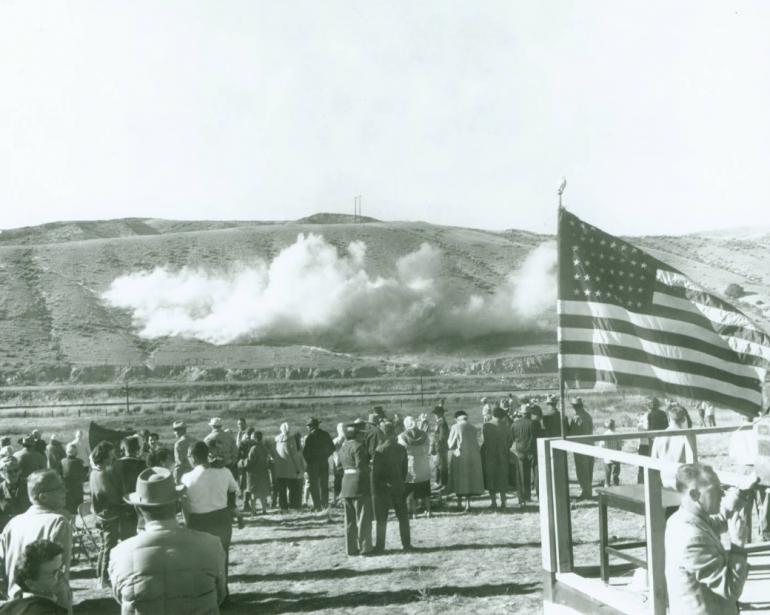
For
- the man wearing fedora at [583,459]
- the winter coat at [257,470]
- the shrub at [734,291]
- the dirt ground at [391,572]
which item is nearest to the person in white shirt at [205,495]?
the dirt ground at [391,572]

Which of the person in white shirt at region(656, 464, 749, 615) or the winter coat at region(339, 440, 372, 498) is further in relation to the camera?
the winter coat at region(339, 440, 372, 498)

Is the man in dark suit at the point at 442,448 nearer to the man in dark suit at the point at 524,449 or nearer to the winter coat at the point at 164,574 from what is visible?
the man in dark suit at the point at 524,449

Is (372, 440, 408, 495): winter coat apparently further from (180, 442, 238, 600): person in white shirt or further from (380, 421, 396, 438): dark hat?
(180, 442, 238, 600): person in white shirt

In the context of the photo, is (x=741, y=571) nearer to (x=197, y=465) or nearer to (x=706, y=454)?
(x=197, y=465)

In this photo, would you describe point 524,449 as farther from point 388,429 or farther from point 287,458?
point 287,458

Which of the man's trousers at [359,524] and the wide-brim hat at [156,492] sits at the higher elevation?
the wide-brim hat at [156,492]

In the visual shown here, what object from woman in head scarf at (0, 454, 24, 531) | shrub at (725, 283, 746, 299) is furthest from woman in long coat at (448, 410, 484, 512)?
shrub at (725, 283, 746, 299)

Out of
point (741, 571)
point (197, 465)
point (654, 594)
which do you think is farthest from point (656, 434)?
point (197, 465)
